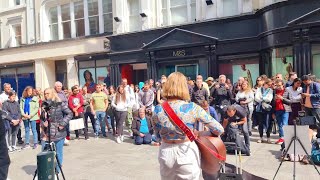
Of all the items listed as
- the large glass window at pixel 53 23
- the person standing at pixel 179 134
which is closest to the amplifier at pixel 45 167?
the person standing at pixel 179 134

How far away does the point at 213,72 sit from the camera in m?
15.5

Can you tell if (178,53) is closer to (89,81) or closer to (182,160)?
(89,81)

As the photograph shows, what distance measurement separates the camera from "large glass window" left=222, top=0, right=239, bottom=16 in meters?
15.5

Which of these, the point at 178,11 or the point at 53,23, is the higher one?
the point at 53,23

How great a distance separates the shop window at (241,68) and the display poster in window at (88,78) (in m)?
8.43

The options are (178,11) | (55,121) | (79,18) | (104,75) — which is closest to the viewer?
(55,121)

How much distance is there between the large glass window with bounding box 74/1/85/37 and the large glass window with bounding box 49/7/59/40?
176cm

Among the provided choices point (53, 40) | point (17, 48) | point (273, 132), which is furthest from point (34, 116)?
point (17, 48)

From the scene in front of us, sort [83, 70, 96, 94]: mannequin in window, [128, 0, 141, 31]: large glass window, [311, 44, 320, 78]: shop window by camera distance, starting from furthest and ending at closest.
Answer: [83, 70, 96, 94]: mannequin in window < [128, 0, 141, 31]: large glass window < [311, 44, 320, 78]: shop window

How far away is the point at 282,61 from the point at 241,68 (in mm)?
2276

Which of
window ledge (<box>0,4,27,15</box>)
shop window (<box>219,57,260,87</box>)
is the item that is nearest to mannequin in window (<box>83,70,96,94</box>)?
window ledge (<box>0,4,27,15</box>)

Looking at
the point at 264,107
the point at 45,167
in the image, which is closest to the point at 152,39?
the point at 264,107

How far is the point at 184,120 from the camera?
3559 mm

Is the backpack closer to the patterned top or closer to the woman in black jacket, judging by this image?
the patterned top
